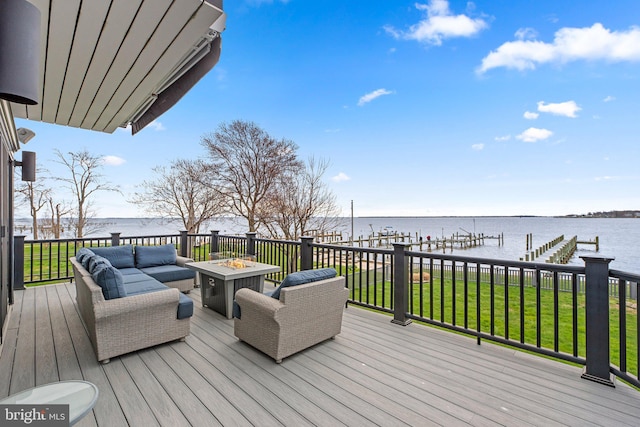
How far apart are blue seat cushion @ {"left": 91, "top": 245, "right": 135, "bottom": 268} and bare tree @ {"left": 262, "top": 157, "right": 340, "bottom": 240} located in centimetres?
563

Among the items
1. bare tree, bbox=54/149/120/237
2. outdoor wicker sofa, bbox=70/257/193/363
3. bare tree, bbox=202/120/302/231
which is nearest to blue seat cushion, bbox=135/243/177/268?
outdoor wicker sofa, bbox=70/257/193/363

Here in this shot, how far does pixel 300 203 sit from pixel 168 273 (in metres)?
6.20

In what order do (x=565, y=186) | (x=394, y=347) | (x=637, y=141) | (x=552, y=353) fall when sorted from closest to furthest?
(x=552, y=353) → (x=394, y=347) → (x=637, y=141) → (x=565, y=186)

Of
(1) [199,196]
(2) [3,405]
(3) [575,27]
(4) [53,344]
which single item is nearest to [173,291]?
(4) [53,344]

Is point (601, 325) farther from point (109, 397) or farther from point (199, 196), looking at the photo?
point (199, 196)

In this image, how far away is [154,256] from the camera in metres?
5.06

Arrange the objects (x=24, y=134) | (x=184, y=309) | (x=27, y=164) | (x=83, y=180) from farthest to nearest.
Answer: (x=83, y=180)
(x=27, y=164)
(x=24, y=134)
(x=184, y=309)

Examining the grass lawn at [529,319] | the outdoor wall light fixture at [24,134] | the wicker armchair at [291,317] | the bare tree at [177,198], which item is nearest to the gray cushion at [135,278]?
the wicker armchair at [291,317]

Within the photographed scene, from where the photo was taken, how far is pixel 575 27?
26.2 ft

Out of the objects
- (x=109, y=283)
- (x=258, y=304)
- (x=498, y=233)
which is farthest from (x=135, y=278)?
(x=498, y=233)

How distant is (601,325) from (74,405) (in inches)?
141

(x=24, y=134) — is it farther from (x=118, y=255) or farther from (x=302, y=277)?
(x=302, y=277)

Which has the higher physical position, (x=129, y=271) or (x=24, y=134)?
(x=24, y=134)

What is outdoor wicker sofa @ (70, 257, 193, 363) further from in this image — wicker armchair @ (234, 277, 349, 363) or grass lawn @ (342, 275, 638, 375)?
grass lawn @ (342, 275, 638, 375)
